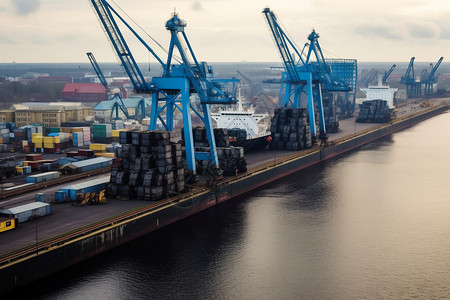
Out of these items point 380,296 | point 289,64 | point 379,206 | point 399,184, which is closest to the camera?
point 380,296

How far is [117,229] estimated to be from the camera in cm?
3556

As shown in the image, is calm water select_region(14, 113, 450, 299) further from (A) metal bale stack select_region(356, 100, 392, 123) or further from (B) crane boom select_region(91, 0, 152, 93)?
(A) metal bale stack select_region(356, 100, 392, 123)

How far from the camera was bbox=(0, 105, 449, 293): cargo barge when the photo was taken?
2877cm

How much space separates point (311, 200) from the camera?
50.5 metres

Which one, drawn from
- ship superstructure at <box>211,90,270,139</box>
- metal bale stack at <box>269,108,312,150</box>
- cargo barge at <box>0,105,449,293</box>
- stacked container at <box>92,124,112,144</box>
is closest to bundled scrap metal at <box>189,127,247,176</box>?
cargo barge at <box>0,105,449,293</box>

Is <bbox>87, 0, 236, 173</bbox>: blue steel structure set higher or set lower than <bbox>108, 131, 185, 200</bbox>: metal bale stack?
higher

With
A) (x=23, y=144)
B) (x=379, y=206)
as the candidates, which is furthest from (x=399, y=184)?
(x=23, y=144)

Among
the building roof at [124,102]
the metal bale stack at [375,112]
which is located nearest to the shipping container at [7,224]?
the building roof at [124,102]

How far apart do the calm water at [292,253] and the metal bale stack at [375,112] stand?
2394 inches

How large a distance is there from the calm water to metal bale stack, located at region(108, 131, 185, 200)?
3.69 metres

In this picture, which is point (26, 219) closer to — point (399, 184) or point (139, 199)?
point (139, 199)

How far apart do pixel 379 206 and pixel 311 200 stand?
6.31 m

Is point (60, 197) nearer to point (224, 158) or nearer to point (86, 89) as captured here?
point (224, 158)

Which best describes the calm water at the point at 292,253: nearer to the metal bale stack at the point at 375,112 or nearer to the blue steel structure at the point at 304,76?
the blue steel structure at the point at 304,76
